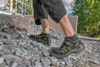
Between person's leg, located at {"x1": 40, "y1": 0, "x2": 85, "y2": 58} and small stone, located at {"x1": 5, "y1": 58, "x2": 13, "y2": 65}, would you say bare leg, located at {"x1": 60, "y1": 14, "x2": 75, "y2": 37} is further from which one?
small stone, located at {"x1": 5, "y1": 58, "x2": 13, "y2": 65}

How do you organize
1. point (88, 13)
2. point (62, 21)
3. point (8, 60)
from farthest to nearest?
1. point (88, 13)
2. point (62, 21)
3. point (8, 60)

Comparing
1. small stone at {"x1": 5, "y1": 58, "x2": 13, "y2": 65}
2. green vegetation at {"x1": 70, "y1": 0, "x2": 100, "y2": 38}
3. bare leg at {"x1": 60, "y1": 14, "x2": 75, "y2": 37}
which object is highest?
green vegetation at {"x1": 70, "y1": 0, "x2": 100, "y2": 38}

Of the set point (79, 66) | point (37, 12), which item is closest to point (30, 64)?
point (79, 66)

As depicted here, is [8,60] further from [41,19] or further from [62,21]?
[41,19]

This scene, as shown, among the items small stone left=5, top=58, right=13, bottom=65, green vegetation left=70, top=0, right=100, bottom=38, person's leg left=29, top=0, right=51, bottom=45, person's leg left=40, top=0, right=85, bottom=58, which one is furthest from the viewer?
green vegetation left=70, top=0, right=100, bottom=38

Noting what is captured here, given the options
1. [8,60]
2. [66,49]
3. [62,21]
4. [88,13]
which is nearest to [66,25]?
[62,21]

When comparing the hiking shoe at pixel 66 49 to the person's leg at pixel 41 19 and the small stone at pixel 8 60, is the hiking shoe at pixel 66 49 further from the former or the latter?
the small stone at pixel 8 60

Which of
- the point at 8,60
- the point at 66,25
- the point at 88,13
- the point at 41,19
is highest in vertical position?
the point at 88,13

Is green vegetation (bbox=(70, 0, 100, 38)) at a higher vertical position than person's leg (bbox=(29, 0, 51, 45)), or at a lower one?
higher

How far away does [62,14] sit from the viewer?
1.56 m

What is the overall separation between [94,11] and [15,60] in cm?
1589

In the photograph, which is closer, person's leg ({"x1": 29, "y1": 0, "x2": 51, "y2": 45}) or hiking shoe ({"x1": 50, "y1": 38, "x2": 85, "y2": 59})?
hiking shoe ({"x1": 50, "y1": 38, "x2": 85, "y2": 59})

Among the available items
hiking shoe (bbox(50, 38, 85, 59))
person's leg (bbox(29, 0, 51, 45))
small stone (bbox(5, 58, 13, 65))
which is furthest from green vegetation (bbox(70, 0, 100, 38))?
small stone (bbox(5, 58, 13, 65))

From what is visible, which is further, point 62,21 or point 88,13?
point 88,13
